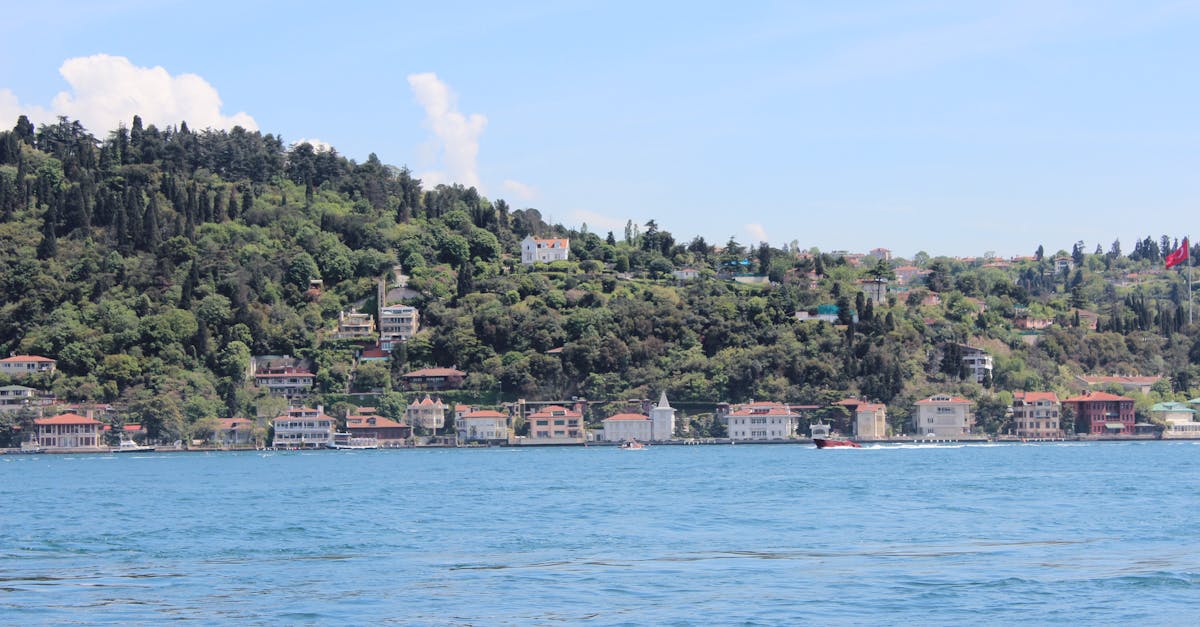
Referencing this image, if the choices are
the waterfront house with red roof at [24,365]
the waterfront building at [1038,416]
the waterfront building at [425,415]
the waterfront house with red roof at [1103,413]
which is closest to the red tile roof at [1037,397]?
the waterfront building at [1038,416]

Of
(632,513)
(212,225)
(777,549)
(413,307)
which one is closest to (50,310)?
(212,225)

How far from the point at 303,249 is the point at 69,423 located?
3866cm

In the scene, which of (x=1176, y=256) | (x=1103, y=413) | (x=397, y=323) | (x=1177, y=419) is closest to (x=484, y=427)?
(x=397, y=323)

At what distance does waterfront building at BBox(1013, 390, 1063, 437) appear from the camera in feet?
383

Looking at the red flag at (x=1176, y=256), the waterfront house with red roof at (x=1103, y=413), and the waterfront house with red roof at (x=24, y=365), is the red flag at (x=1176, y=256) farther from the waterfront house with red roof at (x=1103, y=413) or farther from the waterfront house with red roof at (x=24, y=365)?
the waterfront house with red roof at (x=24, y=365)

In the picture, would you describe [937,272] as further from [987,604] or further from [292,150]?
[987,604]

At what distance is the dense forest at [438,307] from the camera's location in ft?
393

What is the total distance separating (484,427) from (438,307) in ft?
73.7

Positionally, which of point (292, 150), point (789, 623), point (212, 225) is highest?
point (292, 150)

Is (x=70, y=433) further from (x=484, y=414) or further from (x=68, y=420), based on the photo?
(x=484, y=414)

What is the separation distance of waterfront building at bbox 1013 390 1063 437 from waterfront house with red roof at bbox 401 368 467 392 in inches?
1727

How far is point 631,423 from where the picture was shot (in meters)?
115

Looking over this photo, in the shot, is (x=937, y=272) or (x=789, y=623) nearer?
(x=789, y=623)

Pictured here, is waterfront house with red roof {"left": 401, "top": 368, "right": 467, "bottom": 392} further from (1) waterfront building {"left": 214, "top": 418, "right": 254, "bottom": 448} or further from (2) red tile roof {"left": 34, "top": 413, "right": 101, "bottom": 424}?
(2) red tile roof {"left": 34, "top": 413, "right": 101, "bottom": 424}
